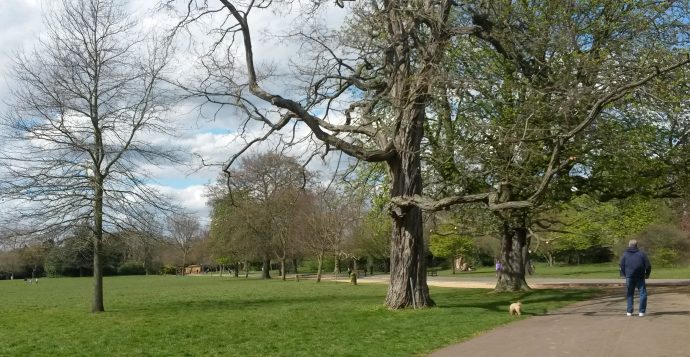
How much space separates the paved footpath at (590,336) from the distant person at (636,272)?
342 millimetres

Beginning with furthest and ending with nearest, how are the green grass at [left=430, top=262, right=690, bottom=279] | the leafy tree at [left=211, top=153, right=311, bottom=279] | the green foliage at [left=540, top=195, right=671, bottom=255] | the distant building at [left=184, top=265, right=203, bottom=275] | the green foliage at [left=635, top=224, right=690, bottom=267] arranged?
the distant building at [left=184, top=265, right=203, bottom=275]
the leafy tree at [left=211, top=153, right=311, bottom=279]
the green foliage at [left=635, top=224, right=690, bottom=267]
the green grass at [left=430, top=262, right=690, bottom=279]
the green foliage at [left=540, top=195, right=671, bottom=255]

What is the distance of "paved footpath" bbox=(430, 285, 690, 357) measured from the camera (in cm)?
921

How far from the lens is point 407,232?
55.5 ft

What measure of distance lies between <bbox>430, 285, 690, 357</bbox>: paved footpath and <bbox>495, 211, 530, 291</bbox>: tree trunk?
9156mm

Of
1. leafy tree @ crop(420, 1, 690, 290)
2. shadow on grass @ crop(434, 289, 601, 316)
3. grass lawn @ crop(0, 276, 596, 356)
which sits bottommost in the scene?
shadow on grass @ crop(434, 289, 601, 316)

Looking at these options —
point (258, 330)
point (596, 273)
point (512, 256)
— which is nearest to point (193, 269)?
point (596, 273)

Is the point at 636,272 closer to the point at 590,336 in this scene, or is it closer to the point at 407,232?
the point at 590,336

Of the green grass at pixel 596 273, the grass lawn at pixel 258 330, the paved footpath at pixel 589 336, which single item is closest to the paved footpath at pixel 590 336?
the paved footpath at pixel 589 336

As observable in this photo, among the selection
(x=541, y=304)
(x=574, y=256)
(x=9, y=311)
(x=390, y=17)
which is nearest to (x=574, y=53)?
(x=390, y=17)

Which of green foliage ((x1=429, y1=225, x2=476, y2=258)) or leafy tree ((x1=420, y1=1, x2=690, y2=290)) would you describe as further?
green foliage ((x1=429, y1=225, x2=476, y2=258))

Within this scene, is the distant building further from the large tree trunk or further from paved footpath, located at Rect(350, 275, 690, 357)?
paved footpath, located at Rect(350, 275, 690, 357)

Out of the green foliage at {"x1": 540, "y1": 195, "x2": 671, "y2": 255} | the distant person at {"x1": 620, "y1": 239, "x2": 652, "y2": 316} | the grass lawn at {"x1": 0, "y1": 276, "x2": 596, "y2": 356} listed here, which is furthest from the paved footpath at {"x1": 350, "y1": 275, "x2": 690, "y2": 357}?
the green foliage at {"x1": 540, "y1": 195, "x2": 671, "y2": 255}

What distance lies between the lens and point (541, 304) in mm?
17656

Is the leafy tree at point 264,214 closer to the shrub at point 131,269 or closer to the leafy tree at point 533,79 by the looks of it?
the leafy tree at point 533,79
